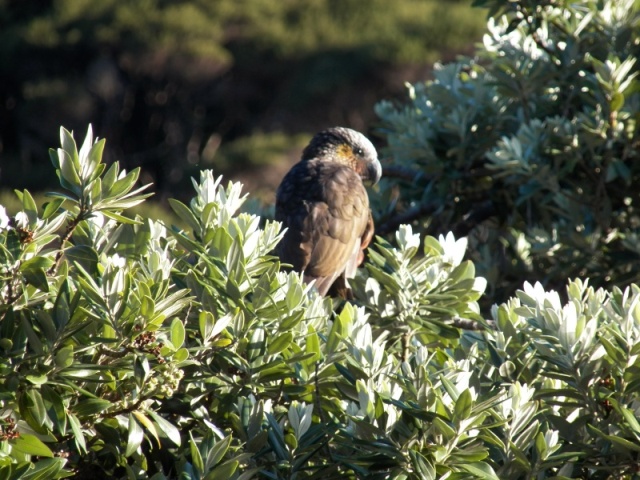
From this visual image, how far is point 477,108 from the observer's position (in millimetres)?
3502

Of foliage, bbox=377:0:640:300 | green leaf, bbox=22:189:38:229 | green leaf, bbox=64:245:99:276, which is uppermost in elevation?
green leaf, bbox=22:189:38:229

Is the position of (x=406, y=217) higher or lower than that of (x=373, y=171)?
higher

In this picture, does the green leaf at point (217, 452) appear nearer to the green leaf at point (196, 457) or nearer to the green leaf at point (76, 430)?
the green leaf at point (196, 457)

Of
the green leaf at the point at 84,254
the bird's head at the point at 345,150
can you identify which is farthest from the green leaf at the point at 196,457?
the bird's head at the point at 345,150

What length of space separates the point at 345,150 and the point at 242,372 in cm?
290

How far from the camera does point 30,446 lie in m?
1.38

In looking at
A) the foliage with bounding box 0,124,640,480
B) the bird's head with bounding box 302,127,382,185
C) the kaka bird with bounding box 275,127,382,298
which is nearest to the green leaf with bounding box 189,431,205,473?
the foliage with bounding box 0,124,640,480

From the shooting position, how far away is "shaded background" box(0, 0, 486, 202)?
14.8 metres

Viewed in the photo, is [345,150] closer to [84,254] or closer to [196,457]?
[84,254]

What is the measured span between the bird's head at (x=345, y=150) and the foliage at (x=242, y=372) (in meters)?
2.58

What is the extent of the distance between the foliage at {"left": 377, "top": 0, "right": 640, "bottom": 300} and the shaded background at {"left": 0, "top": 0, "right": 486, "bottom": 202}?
34.5 feet

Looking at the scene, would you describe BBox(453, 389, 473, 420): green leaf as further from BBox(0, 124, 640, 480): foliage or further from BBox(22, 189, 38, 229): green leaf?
BBox(22, 189, 38, 229): green leaf

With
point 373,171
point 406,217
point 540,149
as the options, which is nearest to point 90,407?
point 540,149

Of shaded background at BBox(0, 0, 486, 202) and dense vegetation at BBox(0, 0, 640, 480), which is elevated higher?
dense vegetation at BBox(0, 0, 640, 480)
